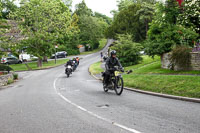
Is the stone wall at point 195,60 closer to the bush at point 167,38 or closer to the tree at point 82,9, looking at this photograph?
the bush at point 167,38

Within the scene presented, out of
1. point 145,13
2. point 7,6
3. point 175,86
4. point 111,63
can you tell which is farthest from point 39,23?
point 7,6

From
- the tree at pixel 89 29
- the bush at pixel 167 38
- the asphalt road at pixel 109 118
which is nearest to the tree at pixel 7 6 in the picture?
the tree at pixel 89 29

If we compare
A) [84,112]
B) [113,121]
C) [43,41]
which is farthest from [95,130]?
[43,41]

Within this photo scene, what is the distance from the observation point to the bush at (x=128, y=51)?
27250mm

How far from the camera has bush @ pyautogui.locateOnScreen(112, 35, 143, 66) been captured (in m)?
27.2

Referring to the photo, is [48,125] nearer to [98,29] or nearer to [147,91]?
[147,91]

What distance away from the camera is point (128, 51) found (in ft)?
89.2

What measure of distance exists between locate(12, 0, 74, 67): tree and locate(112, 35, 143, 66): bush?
13.5 metres

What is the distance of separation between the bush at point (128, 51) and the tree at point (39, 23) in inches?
531

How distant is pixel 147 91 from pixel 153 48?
8.75 m

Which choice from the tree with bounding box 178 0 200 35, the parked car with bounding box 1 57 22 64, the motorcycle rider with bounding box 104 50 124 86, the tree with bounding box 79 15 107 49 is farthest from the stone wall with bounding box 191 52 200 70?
the tree with bounding box 79 15 107 49

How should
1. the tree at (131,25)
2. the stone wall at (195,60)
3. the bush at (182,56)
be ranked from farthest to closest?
the tree at (131,25) → the bush at (182,56) → the stone wall at (195,60)

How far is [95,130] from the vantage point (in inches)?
203

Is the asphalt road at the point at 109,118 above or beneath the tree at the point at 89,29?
beneath
